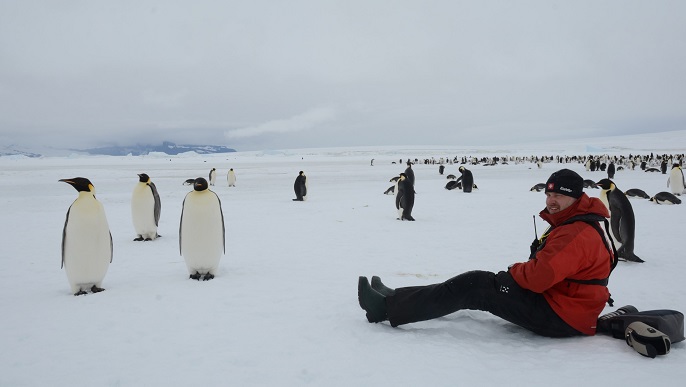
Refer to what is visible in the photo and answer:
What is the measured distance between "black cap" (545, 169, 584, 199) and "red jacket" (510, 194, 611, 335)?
73 millimetres

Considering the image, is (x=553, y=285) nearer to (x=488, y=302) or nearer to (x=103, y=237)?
(x=488, y=302)

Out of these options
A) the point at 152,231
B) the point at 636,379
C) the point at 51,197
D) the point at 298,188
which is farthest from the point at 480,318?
the point at 51,197

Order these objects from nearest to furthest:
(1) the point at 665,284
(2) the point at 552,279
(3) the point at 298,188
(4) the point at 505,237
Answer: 1. (2) the point at 552,279
2. (1) the point at 665,284
3. (4) the point at 505,237
4. (3) the point at 298,188

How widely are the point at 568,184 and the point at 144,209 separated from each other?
255 inches

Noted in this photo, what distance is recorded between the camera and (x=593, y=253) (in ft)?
9.00

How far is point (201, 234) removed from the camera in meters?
4.84

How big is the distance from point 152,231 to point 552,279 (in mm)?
6546

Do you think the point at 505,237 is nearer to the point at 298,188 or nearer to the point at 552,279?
the point at 552,279

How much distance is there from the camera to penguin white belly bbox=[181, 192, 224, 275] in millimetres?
4839

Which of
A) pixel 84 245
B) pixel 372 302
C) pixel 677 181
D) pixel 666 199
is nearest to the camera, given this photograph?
pixel 372 302

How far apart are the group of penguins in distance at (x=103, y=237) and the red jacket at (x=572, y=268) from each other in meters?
3.29

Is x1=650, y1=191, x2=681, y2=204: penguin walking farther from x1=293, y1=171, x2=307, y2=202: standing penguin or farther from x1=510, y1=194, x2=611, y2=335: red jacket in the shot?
x1=510, y1=194, x2=611, y2=335: red jacket

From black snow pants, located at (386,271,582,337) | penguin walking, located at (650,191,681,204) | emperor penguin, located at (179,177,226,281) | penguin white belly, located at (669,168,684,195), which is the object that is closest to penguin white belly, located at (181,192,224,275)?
emperor penguin, located at (179,177,226,281)

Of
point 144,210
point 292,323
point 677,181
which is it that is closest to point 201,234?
point 292,323
